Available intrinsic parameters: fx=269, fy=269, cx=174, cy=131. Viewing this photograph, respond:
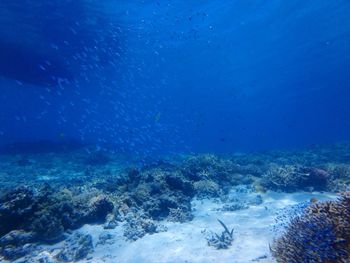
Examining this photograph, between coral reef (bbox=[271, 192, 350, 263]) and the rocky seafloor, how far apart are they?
0.05ft

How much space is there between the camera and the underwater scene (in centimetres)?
700

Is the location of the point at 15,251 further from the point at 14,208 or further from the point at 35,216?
the point at 14,208

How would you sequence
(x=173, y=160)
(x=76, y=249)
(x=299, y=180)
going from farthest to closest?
(x=173, y=160) < (x=299, y=180) < (x=76, y=249)

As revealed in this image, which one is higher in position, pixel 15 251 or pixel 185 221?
pixel 15 251

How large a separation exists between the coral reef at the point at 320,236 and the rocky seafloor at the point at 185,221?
1 cm

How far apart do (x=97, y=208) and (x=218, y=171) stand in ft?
22.7

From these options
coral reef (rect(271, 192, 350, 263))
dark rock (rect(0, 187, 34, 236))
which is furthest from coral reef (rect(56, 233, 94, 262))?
coral reef (rect(271, 192, 350, 263))

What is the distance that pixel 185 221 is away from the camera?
8.84 metres

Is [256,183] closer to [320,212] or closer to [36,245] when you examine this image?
[320,212]

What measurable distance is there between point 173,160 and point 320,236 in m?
23.3

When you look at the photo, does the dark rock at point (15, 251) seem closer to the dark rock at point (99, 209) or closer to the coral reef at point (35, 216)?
the coral reef at point (35, 216)

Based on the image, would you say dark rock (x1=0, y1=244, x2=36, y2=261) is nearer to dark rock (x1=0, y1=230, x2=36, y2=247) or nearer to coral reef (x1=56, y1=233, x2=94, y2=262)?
dark rock (x1=0, y1=230, x2=36, y2=247)

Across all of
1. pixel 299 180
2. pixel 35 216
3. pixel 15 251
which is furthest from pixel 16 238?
pixel 299 180

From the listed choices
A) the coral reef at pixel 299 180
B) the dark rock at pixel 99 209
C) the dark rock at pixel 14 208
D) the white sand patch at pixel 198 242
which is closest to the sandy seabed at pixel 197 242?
the white sand patch at pixel 198 242
